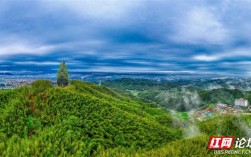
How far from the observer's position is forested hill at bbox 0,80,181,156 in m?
24.4

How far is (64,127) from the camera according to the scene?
28.6 m

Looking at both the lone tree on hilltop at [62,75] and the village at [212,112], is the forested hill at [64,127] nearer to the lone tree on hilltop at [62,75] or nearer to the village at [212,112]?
the lone tree on hilltop at [62,75]

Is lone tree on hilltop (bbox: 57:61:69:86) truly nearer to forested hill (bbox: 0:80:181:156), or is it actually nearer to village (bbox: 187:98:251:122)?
forested hill (bbox: 0:80:181:156)

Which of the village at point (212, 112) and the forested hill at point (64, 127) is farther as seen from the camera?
the village at point (212, 112)

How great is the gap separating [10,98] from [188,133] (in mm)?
31368

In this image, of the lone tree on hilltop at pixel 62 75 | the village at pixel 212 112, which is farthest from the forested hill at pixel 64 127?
the village at pixel 212 112

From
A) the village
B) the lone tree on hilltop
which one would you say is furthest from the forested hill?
the village

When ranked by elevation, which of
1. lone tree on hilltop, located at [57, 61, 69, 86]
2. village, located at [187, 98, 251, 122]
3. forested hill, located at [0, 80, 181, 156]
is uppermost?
lone tree on hilltop, located at [57, 61, 69, 86]

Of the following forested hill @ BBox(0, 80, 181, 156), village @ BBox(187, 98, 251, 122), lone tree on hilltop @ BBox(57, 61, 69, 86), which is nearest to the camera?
forested hill @ BBox(0, 80, 181, 156)

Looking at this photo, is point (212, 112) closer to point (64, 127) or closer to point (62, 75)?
point (62, 75)

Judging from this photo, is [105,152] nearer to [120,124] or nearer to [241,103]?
[120,124]

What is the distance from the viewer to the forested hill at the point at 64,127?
80.0ft

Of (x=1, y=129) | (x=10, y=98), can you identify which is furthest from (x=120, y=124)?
(x=10, y=98)

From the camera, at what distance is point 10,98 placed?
120 feet
